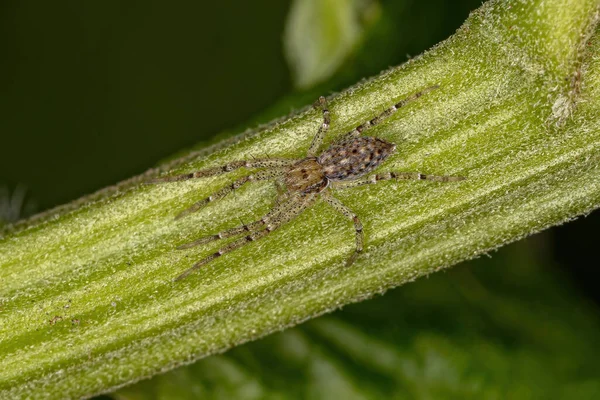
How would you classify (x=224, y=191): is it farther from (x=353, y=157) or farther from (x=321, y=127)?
(x=353, y=157)

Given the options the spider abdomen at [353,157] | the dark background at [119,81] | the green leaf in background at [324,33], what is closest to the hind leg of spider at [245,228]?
the spider abdomen at [353,157]

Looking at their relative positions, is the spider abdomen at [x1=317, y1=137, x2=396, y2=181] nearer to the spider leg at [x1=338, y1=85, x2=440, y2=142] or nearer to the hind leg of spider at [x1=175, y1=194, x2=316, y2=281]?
the spider leg at [x1=338, y1=85, x2=440, y2=142]

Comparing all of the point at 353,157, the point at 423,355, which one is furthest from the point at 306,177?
the point at 423,355

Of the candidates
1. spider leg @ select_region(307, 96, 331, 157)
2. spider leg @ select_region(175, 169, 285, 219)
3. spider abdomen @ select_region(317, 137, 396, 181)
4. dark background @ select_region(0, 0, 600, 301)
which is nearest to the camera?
spider leg @ select_region(307, 96, 331, 157)

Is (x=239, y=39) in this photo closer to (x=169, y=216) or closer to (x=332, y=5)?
(x=332, y=5)

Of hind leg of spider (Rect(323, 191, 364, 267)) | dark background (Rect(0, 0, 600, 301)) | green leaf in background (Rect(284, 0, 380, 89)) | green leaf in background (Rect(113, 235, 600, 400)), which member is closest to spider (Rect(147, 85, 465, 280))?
hind leg of spider (Rect(323, 191, 364, 267))

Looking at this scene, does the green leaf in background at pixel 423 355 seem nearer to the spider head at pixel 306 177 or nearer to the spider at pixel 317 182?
the spider at pixel 317 182

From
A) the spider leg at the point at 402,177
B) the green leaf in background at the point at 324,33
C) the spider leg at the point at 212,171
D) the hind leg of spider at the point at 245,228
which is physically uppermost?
the green leaf in background at the point at 324,33
